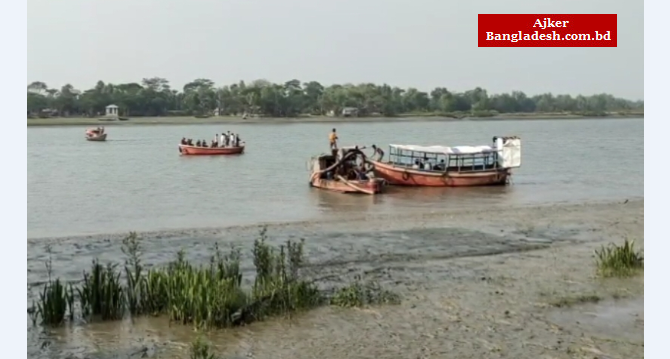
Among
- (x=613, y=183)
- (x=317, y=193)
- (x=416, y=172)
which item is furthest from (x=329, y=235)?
(x=613, y=183)

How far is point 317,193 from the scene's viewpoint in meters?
23.6

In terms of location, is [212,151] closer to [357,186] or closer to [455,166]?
[455,166]

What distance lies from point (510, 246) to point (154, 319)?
693 centimetres

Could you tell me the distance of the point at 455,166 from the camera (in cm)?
2584

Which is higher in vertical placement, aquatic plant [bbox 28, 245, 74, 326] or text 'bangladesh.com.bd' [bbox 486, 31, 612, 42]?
text 'bangladesh.com.bd' [bbox 486, 31, 612, 42]

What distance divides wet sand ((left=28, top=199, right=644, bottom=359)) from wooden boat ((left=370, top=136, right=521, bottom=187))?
9.70 m

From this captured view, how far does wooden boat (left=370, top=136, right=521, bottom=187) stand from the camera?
81.6 ft

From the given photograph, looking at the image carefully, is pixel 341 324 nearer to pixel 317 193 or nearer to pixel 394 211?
pixel 394 211

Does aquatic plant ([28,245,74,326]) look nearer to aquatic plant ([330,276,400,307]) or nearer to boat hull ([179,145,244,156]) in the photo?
aquatic plant ([330,276,400,307])

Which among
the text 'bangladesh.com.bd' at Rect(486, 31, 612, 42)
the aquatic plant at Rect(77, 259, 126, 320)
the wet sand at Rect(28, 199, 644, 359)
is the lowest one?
the wet sand at Rect(28, 199, 644, 359)

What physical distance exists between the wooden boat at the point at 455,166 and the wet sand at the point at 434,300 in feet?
31.8

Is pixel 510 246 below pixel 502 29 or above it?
below

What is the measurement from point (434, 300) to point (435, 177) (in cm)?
1624

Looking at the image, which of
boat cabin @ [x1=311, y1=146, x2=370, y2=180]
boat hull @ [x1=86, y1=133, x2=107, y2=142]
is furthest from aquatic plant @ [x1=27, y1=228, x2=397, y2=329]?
boat hull @ [x1=86, y1=133, x2=107, y2=142]
